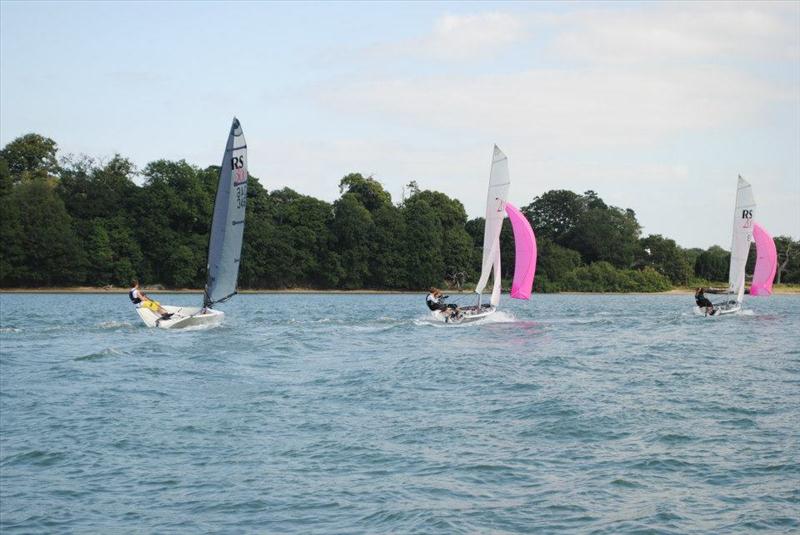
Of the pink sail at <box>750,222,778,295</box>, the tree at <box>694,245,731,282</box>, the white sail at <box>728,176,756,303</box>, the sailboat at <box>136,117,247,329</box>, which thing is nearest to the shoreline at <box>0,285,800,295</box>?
the tree at <box>694,245,731,282</box>

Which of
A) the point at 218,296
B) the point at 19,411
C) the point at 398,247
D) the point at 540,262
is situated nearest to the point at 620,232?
the point at 540,262

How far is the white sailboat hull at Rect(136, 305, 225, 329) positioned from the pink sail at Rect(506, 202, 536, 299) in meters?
13.8

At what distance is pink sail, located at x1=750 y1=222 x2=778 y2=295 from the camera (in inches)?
2204

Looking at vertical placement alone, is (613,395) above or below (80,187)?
below

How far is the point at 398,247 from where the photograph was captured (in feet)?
327

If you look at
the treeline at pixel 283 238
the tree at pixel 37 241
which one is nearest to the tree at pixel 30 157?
the treeline at pixel 283 238

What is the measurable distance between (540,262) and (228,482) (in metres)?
93.8

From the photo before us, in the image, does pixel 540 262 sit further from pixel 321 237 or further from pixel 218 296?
pixel 218 296

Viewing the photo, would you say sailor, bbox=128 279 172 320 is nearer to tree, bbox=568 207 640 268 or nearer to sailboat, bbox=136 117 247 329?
sailboat, bbox=136 117 247 329

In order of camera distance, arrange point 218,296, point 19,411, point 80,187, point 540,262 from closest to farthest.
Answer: point 19,411, point 218,296, point 80,187, point 540,262

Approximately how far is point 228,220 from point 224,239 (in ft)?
2.52

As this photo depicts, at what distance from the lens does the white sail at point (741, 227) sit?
50781 millimetres

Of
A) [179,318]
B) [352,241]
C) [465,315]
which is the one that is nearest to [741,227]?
[465,315]

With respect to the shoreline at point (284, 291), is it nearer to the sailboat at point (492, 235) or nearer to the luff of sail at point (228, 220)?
the sailboat at point (492, 235)
